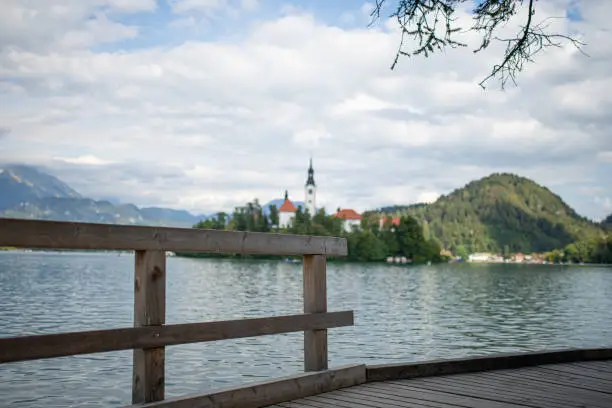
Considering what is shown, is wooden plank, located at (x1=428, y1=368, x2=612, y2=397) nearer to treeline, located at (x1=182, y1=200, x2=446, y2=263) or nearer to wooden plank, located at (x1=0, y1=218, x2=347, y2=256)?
wooden plank, located at (x1=0, y1=218, x2=347, y2=256)

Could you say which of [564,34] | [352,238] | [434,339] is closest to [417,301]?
[434,339]

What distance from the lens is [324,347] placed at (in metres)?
6.12

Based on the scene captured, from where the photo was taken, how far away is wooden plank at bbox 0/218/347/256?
4.15 meters

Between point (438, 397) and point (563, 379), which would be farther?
point (563, 379)

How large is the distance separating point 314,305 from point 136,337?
6.24ft

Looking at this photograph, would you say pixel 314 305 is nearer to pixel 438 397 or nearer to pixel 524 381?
pixel 438 397

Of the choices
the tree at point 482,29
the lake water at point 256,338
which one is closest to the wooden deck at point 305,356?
the tree at point 482,29

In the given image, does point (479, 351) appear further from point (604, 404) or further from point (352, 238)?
point (352, 238)

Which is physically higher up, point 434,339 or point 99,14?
point 99,14

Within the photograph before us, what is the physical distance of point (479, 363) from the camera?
708cm

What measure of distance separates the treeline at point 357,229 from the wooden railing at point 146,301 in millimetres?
147058

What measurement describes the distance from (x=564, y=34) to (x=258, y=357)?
13.3 metres

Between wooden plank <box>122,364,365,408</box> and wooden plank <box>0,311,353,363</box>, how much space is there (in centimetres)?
39

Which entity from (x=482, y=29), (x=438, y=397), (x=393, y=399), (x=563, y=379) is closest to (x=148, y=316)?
(x=393, y=399)
